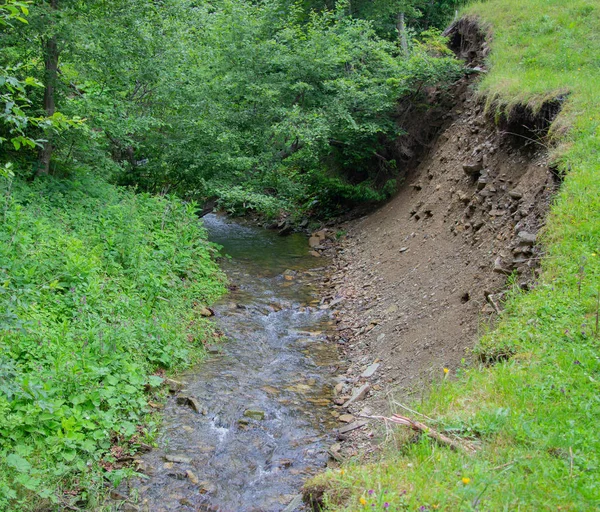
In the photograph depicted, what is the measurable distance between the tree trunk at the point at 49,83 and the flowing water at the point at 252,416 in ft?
14.7

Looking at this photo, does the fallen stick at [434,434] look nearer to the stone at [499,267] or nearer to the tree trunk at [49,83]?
the stone at [499,267]

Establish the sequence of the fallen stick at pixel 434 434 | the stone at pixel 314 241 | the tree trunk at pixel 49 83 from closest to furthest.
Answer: the fallen stick at pixel 434 434 < the tree trunk at pixel 49 83 < the stone at pixel 314 241

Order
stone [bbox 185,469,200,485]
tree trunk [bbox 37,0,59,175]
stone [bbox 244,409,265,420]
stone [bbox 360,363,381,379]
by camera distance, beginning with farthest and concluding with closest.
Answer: tree trunk [bbox 37,0,59,175] → stone [bbox 360,363,381,379] → stone [bbox 244,409,265,420] → stone [bbox 185,469,200,485]

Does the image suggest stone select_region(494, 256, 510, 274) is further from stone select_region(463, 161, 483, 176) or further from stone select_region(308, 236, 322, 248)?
stone select_region(308, 236, 322, 248)

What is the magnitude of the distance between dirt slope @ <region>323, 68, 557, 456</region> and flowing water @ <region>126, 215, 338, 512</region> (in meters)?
0.57

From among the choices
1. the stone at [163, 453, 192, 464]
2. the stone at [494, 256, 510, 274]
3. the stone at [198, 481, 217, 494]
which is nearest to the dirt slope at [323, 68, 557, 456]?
the stone at [494, 256, 510, 274]

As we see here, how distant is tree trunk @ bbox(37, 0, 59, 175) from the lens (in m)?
9.17

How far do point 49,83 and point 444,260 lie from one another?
26.5 feet

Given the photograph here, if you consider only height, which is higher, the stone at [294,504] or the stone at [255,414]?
the stone at [294,504]

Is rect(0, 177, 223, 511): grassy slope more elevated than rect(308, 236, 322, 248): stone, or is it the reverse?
rect(0, 177, 223, 511): grassy slope

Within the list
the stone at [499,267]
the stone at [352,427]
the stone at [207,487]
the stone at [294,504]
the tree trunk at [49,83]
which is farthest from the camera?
the tree trunk at [49,83]

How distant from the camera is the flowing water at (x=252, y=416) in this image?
4801mm

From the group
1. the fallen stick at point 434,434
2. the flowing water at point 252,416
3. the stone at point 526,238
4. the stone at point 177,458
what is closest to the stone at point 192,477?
the flowing water at point 252,416

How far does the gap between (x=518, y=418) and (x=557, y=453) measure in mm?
396
